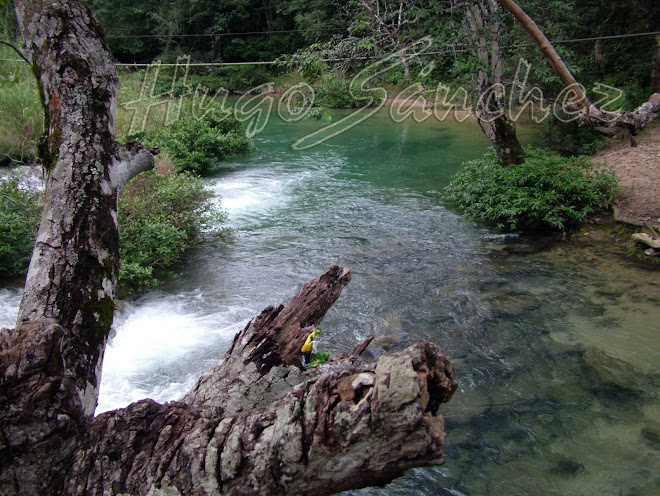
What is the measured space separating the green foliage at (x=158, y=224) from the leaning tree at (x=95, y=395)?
4.88 meters

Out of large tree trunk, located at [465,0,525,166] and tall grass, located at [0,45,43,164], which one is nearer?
large tree trunk, located at [465,0,525,166]

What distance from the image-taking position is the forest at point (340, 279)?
201cm

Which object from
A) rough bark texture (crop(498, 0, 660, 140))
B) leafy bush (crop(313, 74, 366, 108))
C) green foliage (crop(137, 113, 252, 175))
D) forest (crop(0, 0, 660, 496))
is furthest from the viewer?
green foliage (crop(137, 113, 252, 175))

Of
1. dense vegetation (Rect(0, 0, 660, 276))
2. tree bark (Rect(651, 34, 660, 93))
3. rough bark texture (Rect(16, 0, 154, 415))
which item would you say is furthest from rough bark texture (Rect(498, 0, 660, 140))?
tree bark (Rect(651, 34, 660, 93))

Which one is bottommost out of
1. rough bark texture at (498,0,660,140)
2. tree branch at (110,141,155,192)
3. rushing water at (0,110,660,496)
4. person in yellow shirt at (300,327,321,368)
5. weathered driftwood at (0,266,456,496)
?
rushing water at (0,110,660,496)

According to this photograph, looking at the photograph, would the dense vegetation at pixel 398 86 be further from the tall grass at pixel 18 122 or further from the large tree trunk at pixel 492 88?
the large tree trunk at pixel 492 88

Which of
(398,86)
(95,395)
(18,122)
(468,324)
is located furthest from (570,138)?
(95,395)

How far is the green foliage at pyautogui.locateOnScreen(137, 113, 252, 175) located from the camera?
44.5ft

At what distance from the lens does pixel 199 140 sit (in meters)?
14.3

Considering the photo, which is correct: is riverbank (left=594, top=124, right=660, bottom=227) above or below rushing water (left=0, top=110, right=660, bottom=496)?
above

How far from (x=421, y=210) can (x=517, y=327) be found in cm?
485

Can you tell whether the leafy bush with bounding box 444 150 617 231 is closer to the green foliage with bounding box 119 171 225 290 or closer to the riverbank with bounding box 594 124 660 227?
the riverbank with bounding box 594 124 660 227

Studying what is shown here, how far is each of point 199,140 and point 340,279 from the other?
36.1ft

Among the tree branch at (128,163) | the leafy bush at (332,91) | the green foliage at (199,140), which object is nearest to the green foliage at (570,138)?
the leafy bush at (332,91)
